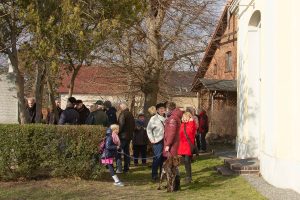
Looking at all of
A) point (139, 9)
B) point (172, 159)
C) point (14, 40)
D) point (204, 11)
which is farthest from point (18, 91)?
point (204, 11)

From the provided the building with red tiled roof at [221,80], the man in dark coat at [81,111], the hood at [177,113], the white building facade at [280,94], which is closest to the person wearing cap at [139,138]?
the man in dark coat at [81,111]

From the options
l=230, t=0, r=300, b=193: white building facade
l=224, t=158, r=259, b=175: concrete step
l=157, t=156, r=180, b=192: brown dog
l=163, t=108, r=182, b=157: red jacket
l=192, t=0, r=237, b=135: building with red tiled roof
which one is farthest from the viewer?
l=192, t=0, r=237, b=135: building with red tiled roof

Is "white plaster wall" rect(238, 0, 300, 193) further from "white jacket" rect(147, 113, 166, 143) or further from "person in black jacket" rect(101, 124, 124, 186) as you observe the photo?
"person in black jacket" rect(101, 124, 124, 186)

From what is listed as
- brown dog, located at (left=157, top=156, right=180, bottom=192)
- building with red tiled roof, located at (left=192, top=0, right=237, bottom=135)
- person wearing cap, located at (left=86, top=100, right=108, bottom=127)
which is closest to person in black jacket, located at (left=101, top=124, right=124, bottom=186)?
brown dog, located at (left=157, top=156, right=180, bottom=192)

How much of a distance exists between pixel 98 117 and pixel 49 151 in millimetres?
2426

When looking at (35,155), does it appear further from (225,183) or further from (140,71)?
(140,71)

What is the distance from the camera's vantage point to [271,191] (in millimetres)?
10250

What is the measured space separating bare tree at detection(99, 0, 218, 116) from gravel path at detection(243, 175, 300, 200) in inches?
342

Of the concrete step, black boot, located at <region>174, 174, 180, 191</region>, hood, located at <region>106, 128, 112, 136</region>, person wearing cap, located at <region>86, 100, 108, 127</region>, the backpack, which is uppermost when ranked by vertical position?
person wearing cap, located at <region>86, 100, 108, 127</region>

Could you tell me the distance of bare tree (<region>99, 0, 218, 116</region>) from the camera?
19.2 meters

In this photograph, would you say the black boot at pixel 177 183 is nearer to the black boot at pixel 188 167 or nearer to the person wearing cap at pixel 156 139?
the black boot at pixel 188 167

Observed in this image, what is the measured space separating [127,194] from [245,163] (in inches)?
166

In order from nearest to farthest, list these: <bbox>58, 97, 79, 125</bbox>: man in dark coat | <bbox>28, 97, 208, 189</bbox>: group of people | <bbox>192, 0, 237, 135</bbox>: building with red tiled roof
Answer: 1. <bbox>28, 97, 208, 189</bbox>: group of people
2. <bbox>58, 97, 79, 125</bbox>: man in dark coat
3. <bbox>192, 0, 237, 135</bbox>: building with red tiled roof

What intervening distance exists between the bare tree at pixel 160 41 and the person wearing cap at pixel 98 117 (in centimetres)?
595
